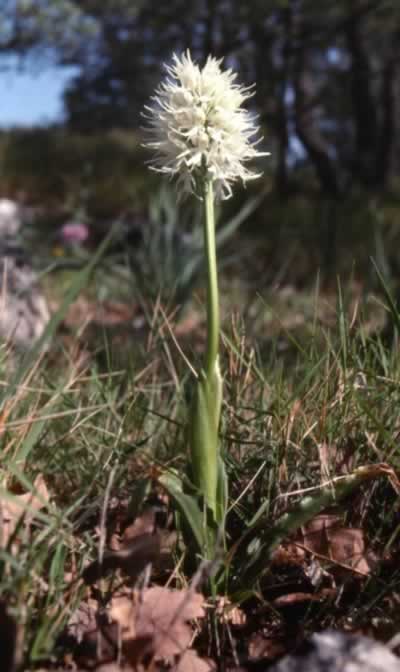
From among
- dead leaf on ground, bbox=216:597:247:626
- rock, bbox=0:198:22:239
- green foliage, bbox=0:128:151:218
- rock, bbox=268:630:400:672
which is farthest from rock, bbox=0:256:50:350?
green foliage, bbox=0:128:151:218

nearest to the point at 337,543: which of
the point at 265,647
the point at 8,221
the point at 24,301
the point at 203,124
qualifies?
the point at 265,647

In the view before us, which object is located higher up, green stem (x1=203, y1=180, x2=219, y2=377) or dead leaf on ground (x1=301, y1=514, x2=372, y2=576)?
green stem (x1=203, y1=180, x2=219, y2=377)

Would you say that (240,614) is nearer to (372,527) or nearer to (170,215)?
(372,527)

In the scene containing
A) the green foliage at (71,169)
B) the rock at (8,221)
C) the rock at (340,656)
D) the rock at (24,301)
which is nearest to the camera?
the rock at (340,656)

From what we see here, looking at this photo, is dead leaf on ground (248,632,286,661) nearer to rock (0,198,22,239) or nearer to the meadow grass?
the meadow grass

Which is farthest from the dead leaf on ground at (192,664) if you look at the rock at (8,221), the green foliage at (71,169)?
the green foliage at (71,169)

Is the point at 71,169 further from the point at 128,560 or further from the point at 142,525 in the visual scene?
the point at 128,560

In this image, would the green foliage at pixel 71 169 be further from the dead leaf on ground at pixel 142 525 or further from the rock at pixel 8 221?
the dead leaf on ground at pixel 142 525
